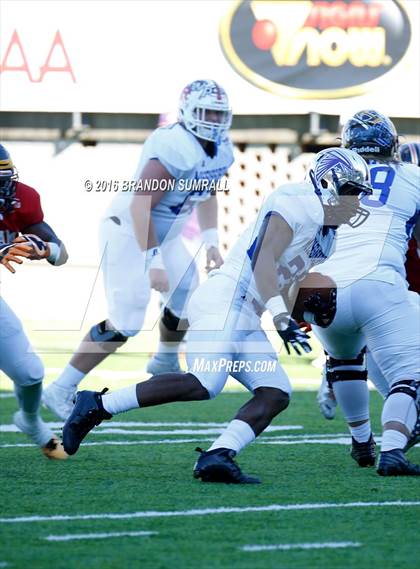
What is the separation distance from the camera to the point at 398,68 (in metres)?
13.6

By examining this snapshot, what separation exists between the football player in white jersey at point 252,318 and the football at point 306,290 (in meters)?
0.05

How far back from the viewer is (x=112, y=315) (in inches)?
264

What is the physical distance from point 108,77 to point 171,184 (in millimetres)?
6942

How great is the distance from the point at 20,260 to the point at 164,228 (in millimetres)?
2241

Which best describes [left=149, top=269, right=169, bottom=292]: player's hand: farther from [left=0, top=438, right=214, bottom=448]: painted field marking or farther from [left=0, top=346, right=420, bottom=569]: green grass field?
[left=0, top=438, right=214, bottom=448]: painted field marking

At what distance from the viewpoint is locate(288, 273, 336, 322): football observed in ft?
16.3

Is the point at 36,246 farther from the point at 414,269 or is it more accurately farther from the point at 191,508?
the point at 414,269

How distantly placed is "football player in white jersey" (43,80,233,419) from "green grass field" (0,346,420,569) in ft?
2.05

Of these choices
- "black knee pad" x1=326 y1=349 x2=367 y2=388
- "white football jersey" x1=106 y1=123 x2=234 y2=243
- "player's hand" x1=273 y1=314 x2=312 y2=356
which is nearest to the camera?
"player's hand" x1=273 y1=314 x2=312 y2=356

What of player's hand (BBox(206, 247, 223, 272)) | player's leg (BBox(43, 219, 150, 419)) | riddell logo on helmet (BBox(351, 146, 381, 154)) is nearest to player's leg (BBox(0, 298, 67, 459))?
player's leg (BBox(43, 219, 150, 419))

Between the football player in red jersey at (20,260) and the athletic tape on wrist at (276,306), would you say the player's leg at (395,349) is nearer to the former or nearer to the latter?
the athletic tape on wrist at (276,306)

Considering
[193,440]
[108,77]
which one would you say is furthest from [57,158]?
[193,440]

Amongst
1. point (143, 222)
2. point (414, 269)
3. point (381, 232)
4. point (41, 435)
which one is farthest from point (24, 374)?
point (414, 269)

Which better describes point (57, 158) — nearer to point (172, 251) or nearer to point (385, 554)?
point (172, 251)
